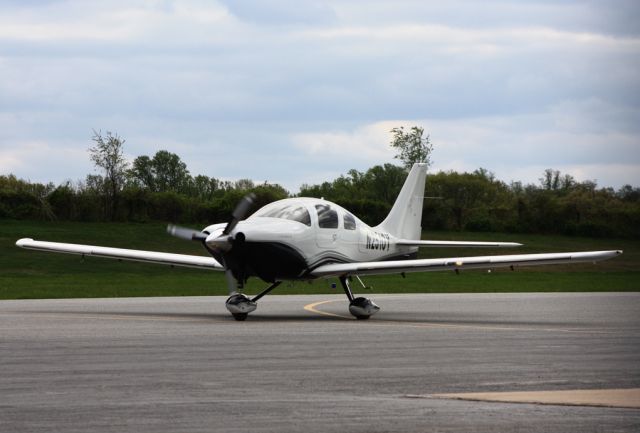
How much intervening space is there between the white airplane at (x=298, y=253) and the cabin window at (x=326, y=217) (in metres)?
0.02

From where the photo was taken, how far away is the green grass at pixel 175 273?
4191 cm

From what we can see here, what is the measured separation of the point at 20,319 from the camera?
74.6 ft

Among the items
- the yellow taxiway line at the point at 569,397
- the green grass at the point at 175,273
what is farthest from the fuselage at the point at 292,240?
the yellow taxiway line at the point at 569,397

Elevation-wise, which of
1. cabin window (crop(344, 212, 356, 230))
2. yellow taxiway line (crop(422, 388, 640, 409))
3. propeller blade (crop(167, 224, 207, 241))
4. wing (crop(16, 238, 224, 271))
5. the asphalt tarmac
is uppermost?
cabin window (crop(344, 212, 356, 230))

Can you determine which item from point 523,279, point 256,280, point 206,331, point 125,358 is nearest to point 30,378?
point 125,358

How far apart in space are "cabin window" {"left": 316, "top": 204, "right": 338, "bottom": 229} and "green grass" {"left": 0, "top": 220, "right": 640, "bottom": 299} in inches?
108

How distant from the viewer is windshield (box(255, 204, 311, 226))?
24.5m

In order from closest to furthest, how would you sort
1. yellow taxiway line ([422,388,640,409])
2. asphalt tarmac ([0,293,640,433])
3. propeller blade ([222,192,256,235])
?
asphalt tarmac ([0,293,640,433]) < yellow taxiway line ([422,388,640,409]) < propeller blade ([222,192,256,235])

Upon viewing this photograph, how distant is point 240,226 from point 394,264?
12.3ft

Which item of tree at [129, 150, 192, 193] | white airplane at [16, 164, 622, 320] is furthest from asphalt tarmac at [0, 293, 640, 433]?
tree at [129, 150, 192, 193]

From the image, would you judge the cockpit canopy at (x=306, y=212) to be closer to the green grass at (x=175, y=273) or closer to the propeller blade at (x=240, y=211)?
the propeller blade at (x=240, y=211)

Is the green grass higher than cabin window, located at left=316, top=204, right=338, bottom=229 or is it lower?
lower

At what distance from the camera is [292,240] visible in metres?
24.0

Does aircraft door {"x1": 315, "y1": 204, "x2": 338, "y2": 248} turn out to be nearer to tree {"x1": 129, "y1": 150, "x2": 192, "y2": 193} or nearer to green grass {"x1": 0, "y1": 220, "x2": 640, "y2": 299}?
green grass {"x1": 0, "y1": 220, "x2": 640, "y2": 299}
